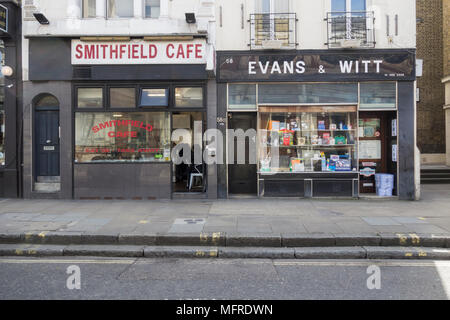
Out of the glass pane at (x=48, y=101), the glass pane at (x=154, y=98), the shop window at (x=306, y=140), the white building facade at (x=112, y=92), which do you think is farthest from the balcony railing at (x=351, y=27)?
the glass pane at (x=48, y=101)

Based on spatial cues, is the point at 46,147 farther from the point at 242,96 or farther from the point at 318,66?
the point at 318,66

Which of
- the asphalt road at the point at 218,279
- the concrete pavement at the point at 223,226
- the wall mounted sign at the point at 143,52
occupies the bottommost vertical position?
the asphalt road at the point at 218,279

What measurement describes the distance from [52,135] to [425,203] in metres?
11.5

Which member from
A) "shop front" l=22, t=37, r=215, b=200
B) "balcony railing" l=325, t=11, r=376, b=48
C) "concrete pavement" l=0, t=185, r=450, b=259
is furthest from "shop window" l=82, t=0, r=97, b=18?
"balcony railing" l=325, t=11, r=376, b=48

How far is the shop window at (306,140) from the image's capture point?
1152 centimetres

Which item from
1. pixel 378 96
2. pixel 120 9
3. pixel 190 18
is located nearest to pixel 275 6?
pixel 190 18

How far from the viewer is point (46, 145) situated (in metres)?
11.6

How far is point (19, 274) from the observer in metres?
5.28

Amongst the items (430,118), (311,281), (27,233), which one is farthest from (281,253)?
(430,118)

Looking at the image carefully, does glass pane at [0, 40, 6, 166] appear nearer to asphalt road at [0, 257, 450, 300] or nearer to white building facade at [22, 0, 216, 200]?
white building facade at [22, 0, 216, 200]

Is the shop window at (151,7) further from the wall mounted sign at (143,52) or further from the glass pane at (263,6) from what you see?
the glass pane at (263,6)

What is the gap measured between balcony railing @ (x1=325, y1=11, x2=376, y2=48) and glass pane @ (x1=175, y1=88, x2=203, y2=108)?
4.24 metres

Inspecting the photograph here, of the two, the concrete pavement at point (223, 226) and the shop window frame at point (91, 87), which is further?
the shop window frame at point (91, 87)

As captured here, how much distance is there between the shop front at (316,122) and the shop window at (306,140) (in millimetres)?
31
